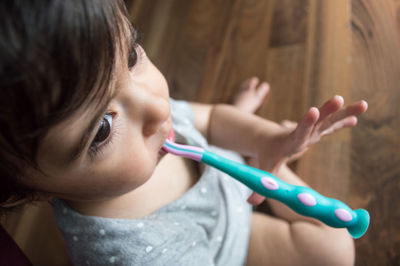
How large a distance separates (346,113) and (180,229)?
327 millimetres

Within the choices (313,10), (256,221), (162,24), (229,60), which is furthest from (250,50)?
(256,221)

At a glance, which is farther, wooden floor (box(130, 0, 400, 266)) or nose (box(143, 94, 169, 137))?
wooden floor (box(130, 0, 400, 266))

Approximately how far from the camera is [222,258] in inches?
22.9

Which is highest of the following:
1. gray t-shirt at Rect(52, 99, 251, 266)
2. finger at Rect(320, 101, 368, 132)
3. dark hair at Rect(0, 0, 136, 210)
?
dark hair at Rect(0, 0, 136, 210)

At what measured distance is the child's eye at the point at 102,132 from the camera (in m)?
0.36

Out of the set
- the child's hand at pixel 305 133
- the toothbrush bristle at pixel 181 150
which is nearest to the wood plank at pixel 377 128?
the child's hand at pixel 305 133

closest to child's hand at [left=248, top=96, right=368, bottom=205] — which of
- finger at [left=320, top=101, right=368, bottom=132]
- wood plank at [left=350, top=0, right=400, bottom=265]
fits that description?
finger at [left=320, top=101, right=368, bottom=132]

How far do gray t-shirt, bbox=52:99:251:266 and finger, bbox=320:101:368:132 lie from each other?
0.68 feet

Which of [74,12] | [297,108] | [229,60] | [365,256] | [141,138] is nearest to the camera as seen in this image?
[74,12]

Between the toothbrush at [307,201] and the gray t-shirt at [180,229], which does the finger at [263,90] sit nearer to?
the gray t-shirt at [180,229]

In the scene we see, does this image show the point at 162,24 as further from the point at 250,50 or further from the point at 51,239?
the point at 51,239

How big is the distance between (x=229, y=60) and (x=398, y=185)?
0.47 m

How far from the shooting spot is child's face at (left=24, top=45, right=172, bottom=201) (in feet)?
1.06

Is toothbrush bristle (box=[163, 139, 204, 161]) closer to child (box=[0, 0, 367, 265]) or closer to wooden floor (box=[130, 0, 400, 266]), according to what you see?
child (box=[0, 0, 367, 265])
